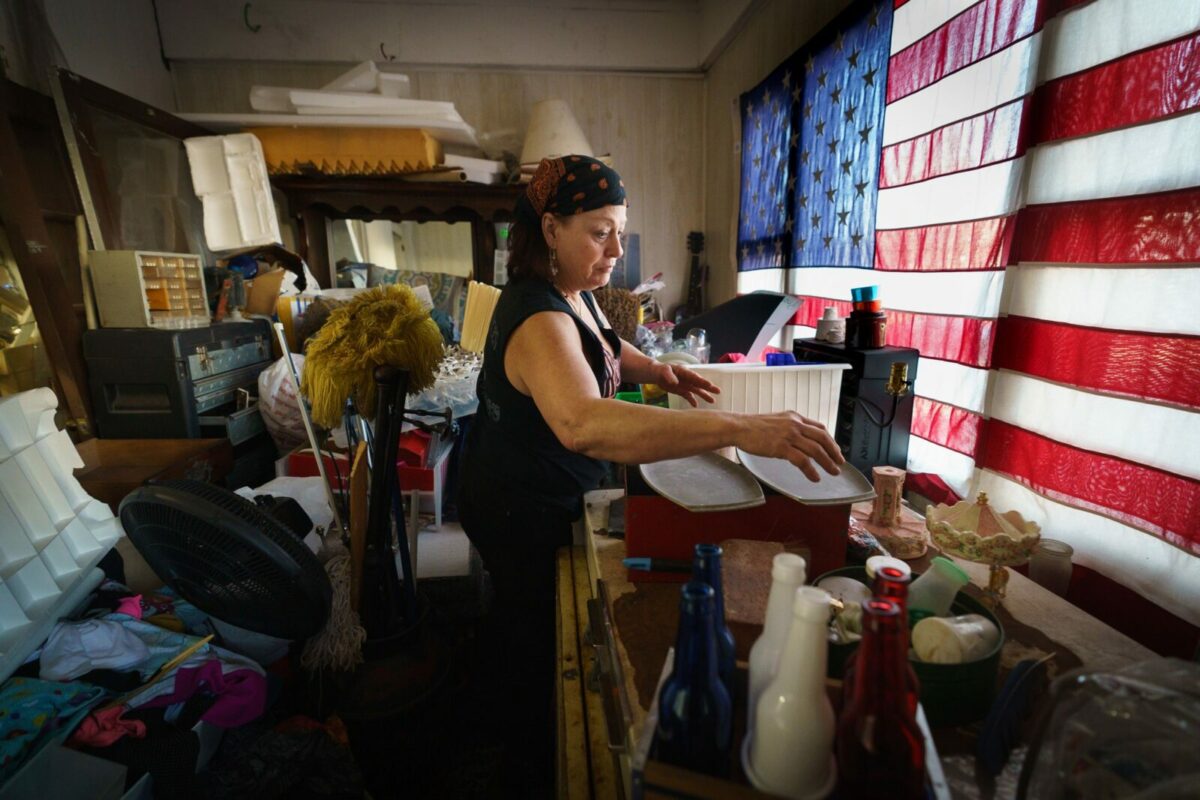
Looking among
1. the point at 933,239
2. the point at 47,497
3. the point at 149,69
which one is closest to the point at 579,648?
the point at 47,497

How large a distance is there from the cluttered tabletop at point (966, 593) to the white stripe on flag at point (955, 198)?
2.95 ft

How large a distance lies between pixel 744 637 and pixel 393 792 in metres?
1.34

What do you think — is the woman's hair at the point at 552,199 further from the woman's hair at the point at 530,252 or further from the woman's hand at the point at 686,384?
the woman's hand at the point at 686,384

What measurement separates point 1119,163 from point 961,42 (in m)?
0.66

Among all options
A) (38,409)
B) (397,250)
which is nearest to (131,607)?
(38,409)

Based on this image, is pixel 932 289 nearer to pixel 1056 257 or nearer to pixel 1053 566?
pixel 1056 257

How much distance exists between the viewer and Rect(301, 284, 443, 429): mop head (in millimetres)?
1464

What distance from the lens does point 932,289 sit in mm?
1590

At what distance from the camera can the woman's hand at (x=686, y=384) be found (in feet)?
4.38

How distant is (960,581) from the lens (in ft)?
2.61

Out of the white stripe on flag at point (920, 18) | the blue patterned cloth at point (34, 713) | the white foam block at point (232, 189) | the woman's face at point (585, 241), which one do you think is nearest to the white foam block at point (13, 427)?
the blue patterned cloth at point (34, 713)

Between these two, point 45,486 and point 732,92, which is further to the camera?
point 732,92

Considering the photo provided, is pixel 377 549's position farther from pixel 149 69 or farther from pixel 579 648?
pixel 149 69

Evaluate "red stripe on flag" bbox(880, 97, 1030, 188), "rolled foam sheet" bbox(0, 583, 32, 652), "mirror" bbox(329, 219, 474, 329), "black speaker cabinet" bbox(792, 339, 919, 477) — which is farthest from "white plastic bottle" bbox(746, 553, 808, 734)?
"mirror" bbox(329, 219, 474, 329)
